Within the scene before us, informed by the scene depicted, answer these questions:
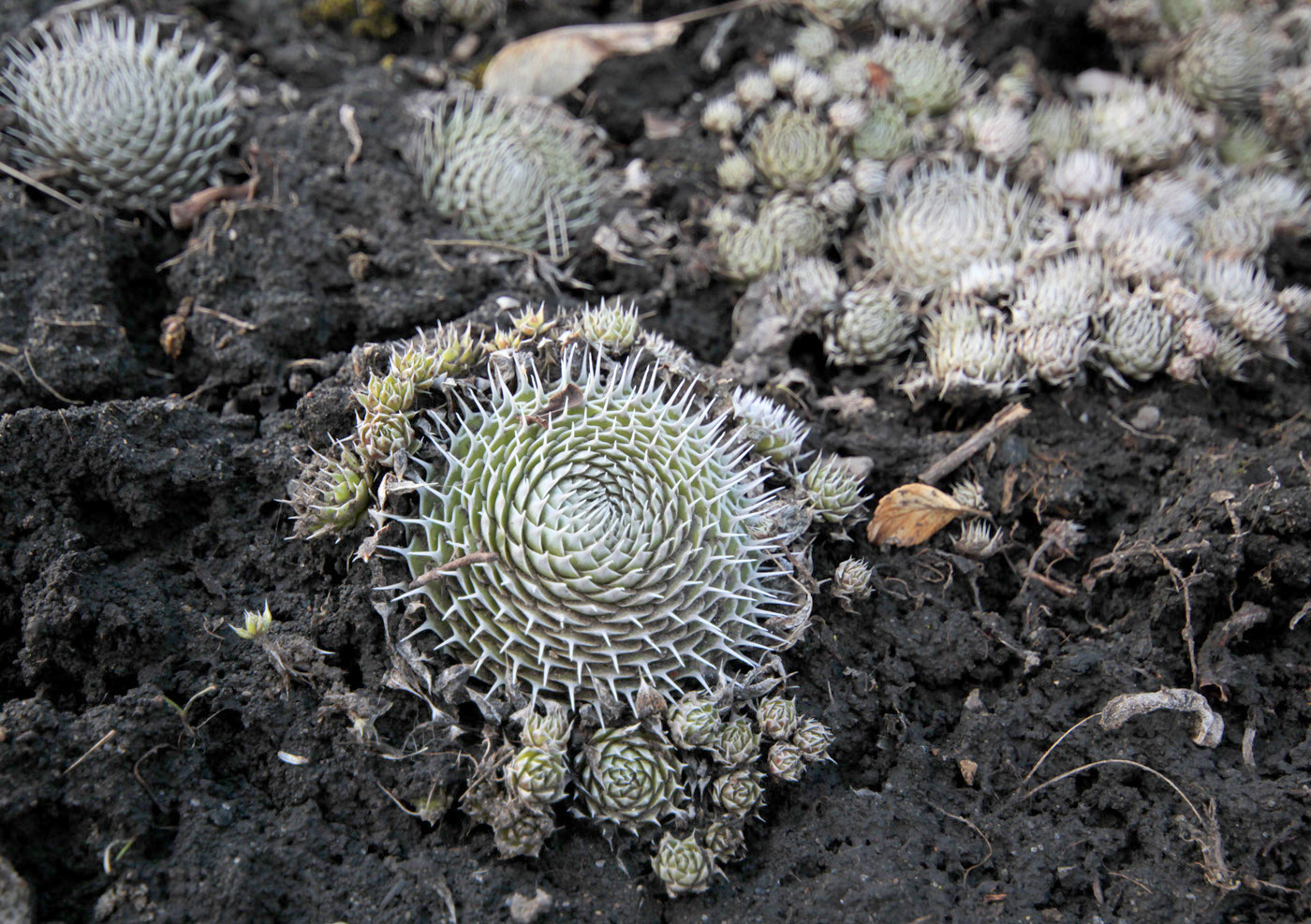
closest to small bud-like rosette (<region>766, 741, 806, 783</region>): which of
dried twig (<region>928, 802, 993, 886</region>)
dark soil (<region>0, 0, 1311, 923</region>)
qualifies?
dark soil (<region>0, 0, 1311, 923</region>)

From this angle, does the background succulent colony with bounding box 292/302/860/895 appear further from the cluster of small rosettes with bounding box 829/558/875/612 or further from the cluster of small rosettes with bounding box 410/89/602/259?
the cluster of small rosettes with bounding box 410/89/602/259

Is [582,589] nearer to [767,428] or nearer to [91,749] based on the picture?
[767,428]

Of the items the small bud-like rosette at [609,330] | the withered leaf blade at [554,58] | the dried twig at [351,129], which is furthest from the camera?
the withered leaf blade at [554,58]

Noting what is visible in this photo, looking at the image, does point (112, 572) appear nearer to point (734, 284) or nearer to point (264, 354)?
point (264, 354)

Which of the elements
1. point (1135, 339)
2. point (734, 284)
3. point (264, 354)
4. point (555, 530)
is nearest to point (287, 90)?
point (264, 354)

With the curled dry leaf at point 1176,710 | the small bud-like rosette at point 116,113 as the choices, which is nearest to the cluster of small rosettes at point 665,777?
the curled dry leaf at point 1176,710

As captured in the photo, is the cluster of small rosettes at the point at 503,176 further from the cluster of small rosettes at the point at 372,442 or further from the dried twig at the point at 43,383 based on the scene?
the dried twig at the point at 43,383
